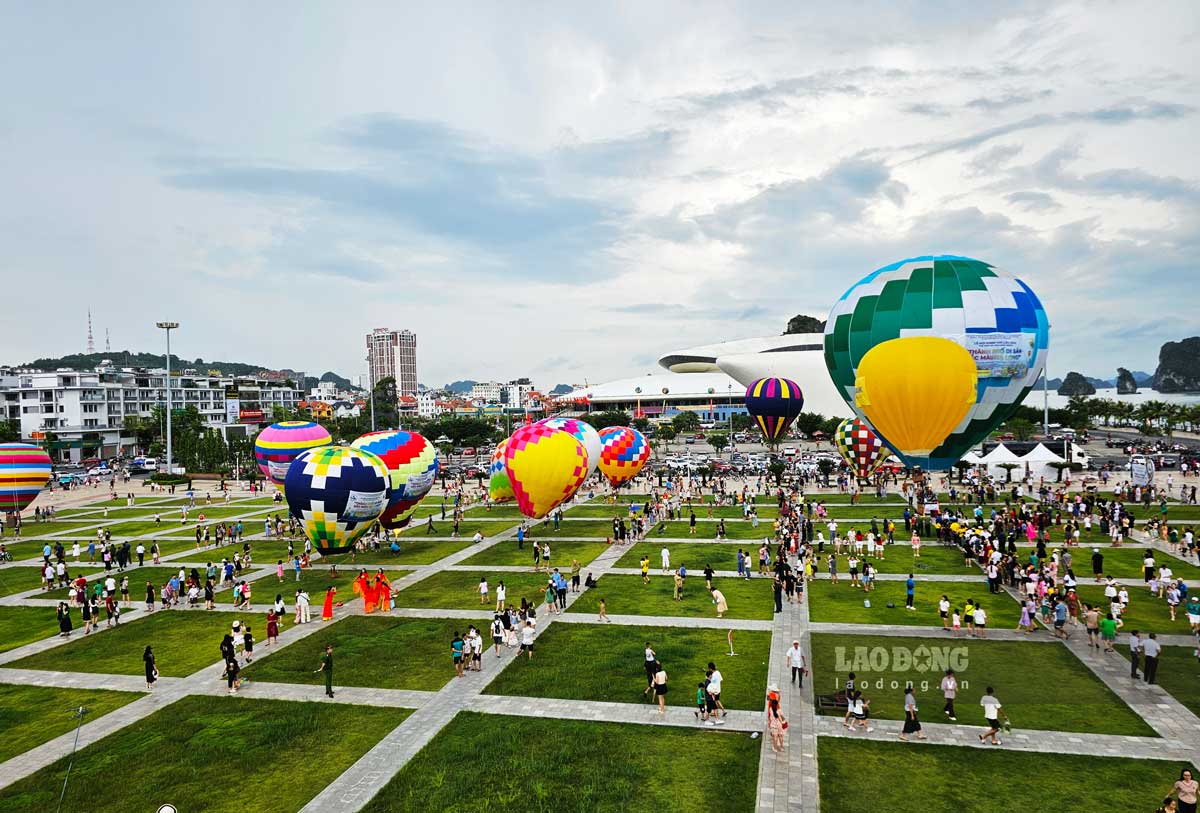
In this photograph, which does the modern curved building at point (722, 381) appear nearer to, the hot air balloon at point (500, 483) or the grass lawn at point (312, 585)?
the hot air balloon at point (500, 483)

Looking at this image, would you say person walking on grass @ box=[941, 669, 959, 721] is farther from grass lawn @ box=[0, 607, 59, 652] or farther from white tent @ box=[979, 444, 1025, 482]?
white tent @ box=[979, 444, 1025, 482]

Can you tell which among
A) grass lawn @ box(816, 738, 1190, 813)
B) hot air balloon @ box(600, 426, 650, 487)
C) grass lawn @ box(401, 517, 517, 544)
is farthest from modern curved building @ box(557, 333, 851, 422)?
grass lawn @ box(816, 738, 1190, 813)

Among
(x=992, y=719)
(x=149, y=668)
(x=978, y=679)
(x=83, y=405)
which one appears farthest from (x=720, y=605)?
(x=83, y=405)

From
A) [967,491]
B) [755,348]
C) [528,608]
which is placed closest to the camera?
[528,608]

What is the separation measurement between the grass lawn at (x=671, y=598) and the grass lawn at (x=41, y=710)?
10992mm

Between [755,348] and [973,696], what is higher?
[755,348]

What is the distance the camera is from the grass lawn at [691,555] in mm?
25125

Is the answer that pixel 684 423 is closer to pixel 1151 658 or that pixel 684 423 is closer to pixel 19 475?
pixel 19 475

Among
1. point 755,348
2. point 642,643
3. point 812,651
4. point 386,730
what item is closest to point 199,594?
point 386,730

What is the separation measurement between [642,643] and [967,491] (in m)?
33.3

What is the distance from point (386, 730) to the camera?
13.1 m

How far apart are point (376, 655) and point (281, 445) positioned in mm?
26427

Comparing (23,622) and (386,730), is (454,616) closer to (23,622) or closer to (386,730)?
(386,730)

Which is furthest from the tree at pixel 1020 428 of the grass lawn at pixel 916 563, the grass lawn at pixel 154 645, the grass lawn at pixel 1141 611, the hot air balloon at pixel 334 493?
the grass lawn at pixel 154 645
